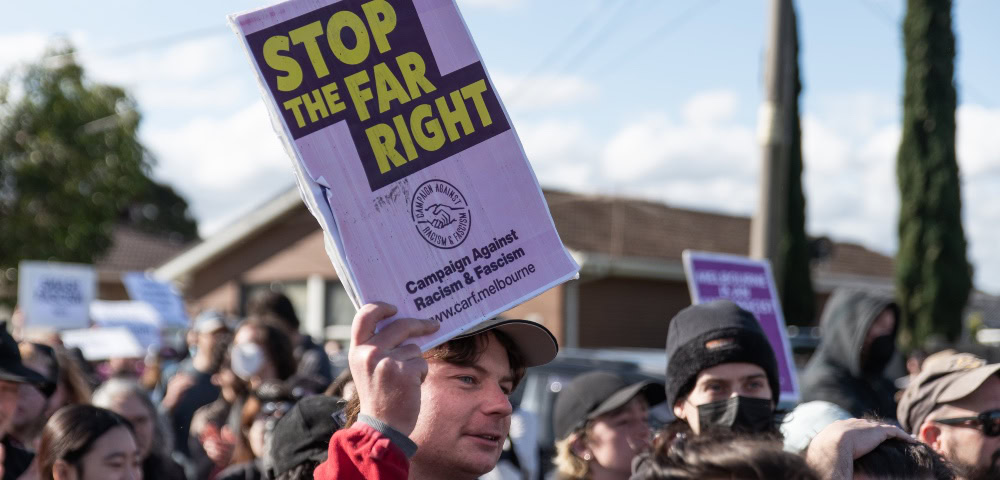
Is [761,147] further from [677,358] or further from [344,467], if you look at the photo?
[344,467]

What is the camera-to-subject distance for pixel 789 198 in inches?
961

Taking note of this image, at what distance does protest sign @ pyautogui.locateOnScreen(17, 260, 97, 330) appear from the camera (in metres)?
11.2

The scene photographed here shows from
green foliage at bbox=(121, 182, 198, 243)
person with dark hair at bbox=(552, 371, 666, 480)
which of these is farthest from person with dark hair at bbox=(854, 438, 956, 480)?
green foliage at bbox=(121, 182, 198, 243)

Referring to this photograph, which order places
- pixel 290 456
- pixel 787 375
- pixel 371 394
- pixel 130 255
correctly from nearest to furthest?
pixel 371 394, pixel 290 456, pixel 787 375, pixel 130 255

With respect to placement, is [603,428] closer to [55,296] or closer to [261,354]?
[261,354]

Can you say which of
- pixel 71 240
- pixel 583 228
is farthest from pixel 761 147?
→ pixel 71 240

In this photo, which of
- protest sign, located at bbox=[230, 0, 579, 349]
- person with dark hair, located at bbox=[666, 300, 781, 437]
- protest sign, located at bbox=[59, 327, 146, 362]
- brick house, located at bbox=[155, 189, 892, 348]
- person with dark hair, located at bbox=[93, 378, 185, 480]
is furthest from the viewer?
brick house, located at bbox=[155, 189, 892, 348]

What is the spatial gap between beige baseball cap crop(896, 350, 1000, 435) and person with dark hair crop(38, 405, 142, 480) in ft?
9.22

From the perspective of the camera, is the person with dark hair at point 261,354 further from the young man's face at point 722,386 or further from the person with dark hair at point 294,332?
the young man's face at point 722,386

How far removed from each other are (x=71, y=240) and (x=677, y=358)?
74.9 feet

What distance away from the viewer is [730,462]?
1995mm

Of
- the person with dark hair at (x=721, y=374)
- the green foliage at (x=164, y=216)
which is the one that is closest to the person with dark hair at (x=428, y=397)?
the person with dark hair at (x=721, y=374)

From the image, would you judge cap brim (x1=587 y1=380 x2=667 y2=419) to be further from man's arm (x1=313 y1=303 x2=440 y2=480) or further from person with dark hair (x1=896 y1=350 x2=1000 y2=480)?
man's arm (x1=313 y1=303 x2=440 y2=480)

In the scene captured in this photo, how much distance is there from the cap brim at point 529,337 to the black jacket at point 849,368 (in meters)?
2.83
